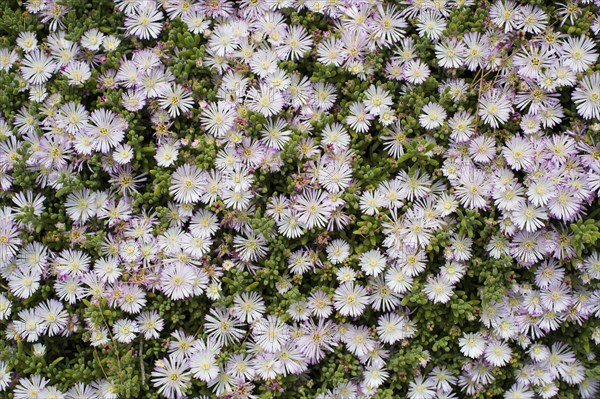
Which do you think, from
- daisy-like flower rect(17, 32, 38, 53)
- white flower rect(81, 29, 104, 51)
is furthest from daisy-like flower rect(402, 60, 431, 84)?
daisy-like flower rect(17, 32, 38, 53)

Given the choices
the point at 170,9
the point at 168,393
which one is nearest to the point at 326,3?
the point at 170,9

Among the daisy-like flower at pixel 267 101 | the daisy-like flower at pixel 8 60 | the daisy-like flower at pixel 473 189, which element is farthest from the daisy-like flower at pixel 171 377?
the daisy-like flower at pixel 8 60

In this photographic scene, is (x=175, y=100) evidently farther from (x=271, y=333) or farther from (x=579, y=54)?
(x=579, y=54)

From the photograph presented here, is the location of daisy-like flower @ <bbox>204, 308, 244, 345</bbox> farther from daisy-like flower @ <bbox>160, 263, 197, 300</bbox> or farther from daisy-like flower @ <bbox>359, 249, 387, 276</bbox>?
daisy-like flower @ <bbox>359, 249, 387, 276</bbox>

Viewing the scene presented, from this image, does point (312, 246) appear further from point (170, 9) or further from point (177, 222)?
point (170, 9)

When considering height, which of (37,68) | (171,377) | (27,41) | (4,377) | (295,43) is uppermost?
(27,41)

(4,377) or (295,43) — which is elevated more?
(295,43)

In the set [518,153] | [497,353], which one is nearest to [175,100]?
[518,153]
